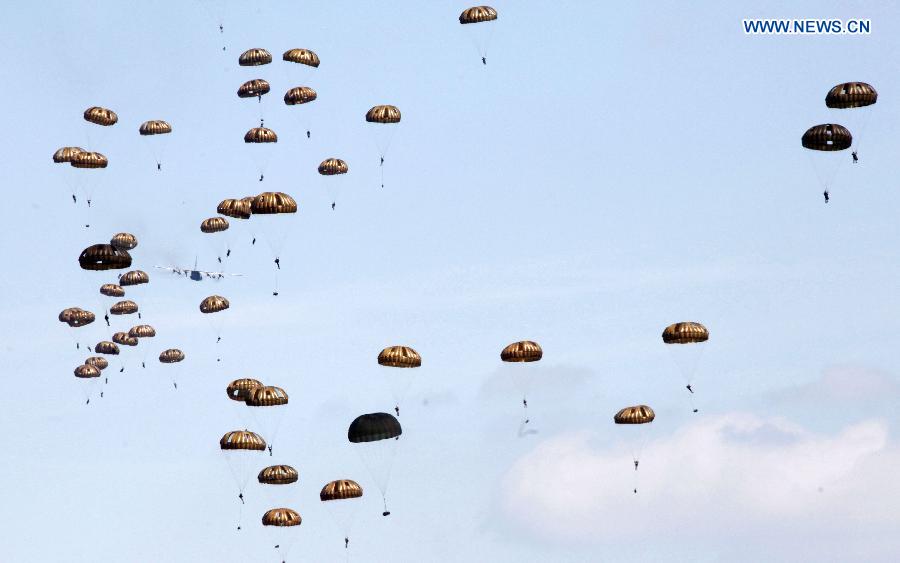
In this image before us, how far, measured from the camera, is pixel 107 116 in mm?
141750

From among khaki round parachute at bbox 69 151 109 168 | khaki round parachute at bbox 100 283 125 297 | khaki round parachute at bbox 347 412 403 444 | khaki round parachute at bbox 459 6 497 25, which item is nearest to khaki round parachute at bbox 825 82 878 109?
khaki round parachute at bbox 459 6 497 25

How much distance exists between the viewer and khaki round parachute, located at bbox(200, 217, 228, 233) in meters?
150

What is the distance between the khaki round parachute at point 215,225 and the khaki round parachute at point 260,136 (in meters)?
11.3

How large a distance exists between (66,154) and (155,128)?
8221 millimetres

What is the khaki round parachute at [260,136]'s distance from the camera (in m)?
142

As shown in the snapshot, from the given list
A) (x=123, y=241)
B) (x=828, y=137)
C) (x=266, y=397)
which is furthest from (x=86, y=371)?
(x=828, y=137)

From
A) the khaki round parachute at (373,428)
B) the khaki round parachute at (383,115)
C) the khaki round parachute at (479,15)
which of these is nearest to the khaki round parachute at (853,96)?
the khaki round parachute at (479,15)

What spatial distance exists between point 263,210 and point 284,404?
587 inches

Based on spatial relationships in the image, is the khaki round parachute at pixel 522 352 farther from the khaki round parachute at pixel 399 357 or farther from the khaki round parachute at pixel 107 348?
the khaki round parachute at pixel 107 348

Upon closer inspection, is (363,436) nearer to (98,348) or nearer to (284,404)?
(284,404)

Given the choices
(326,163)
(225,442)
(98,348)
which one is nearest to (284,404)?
(225,442)

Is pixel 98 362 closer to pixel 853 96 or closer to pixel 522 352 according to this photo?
pixel 522 352

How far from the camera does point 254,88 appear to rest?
467ft

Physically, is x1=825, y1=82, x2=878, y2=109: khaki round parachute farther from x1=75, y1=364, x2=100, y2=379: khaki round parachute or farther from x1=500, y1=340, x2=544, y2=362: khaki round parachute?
x1=75, y1=364, x2=100, y2=379: khaki round parachute
